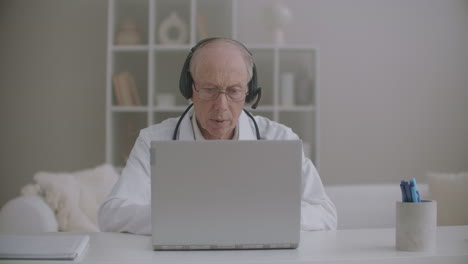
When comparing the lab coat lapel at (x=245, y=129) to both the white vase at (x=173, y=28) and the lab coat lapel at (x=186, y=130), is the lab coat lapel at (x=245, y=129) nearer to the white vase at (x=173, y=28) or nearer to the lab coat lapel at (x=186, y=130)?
the lab coat lapel at (x=186, y=130)

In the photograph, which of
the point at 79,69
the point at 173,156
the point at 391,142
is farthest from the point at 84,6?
the point at 173,156

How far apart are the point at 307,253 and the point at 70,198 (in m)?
1.50

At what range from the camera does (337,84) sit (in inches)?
142

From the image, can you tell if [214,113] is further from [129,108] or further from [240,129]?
[129,108]

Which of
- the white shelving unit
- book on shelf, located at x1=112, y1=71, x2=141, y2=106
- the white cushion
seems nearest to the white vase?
the white shelving unit

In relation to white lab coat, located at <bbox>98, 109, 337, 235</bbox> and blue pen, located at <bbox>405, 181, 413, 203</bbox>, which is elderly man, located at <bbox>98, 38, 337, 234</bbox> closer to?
white lab coat, located at <bbox>98, 109, 337, 235</bbox>

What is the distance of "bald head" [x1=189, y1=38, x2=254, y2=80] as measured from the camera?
4.99ft

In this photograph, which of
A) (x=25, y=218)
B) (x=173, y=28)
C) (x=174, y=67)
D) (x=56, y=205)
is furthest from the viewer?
(x=174, y=67)

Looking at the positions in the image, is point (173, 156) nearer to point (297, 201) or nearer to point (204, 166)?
point (204, 166)

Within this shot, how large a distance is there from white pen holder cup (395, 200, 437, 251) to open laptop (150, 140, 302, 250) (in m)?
0.18

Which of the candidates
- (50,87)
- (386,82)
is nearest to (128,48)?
(50,87)

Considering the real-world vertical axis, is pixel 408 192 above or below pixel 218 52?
below

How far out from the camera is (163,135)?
63.0 inches

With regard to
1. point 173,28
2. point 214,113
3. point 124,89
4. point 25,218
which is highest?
point 173,28
